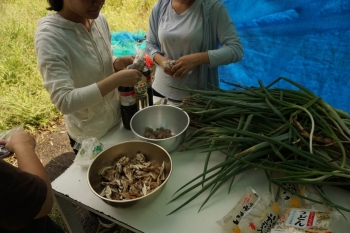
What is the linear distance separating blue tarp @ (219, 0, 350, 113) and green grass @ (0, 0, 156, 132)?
2248 mm

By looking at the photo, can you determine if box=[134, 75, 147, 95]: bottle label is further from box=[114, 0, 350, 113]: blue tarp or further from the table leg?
box=[114, 0, 350, 113]: blue tarp

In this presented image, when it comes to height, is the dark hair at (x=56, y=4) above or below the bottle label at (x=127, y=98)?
above

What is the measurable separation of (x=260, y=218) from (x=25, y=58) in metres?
3.75

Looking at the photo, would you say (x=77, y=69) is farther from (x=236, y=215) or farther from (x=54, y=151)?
(x=54, y=151)

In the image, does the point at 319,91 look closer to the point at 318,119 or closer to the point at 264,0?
the point at 264,0

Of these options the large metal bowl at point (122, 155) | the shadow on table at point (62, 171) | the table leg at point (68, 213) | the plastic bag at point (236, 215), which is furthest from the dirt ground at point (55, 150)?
the plastic bag at point (236, 215)

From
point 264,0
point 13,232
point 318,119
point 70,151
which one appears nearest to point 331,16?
point 264,0

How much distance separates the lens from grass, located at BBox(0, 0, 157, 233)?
9.09 ft

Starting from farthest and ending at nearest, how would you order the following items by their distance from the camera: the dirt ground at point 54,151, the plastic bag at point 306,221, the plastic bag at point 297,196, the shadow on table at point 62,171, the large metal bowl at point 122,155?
the dirt ground at point 54,151
the shadow on table at point 62,171
the large metal bowl at point 122,155
the plastic bag at point 297,196
the plastic bag at point 306,221

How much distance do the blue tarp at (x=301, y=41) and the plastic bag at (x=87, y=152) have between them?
1.51m

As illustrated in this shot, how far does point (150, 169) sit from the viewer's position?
1.00 metres

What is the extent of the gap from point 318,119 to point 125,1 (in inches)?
179

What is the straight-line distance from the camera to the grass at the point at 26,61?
2.77 meters

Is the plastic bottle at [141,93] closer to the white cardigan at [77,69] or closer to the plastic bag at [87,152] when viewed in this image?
the white cardigan at [77,69]
